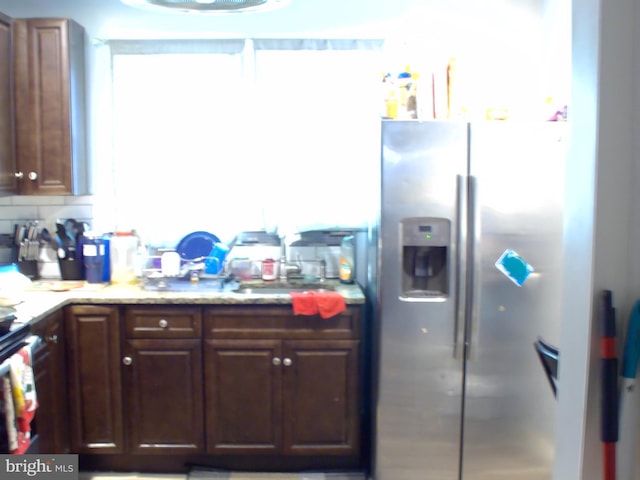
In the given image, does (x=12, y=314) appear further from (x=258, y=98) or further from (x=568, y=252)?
(x=568, y=252)

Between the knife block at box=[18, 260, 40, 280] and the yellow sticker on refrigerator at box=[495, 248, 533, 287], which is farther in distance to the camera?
the knife block at box=[18, 260, 40, 280]

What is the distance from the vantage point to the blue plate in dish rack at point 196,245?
323 centimetres

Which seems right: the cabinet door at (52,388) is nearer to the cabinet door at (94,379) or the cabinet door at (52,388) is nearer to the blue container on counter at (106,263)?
the cabinet door at (94,379)

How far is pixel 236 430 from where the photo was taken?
283 centimetres

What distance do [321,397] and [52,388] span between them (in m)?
1.20

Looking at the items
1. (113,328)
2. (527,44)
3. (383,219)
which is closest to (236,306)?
(113,328)

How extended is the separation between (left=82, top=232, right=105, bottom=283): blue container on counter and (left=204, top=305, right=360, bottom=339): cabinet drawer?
72 centimetres

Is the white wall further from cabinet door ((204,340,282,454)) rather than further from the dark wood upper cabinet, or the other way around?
the dark wood upper cabinet

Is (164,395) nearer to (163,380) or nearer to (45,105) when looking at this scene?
(163,380)

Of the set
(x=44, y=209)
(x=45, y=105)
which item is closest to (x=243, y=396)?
(x=44, y=209)

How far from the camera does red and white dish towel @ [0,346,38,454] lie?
2016mm

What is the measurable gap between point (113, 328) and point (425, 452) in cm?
155

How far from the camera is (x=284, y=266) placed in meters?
3.21
